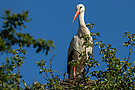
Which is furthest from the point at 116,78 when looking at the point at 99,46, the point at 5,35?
the point at 5,35

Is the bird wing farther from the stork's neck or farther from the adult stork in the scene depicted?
the stork's neck

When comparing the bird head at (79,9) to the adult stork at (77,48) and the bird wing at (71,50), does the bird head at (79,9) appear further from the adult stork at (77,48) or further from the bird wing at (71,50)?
the bird wing at (71,50)

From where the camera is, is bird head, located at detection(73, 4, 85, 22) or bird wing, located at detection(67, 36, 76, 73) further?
bird head, located at detection(73, 4, 85, 22)

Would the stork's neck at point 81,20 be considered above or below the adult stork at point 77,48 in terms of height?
above

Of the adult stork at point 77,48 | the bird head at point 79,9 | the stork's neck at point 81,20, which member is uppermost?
the bird head at point 79,9

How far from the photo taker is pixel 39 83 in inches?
268

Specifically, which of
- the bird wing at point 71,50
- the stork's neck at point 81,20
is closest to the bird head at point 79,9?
the stork's neck at point 81,20

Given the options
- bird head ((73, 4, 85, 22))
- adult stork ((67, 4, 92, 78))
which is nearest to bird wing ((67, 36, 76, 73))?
adult stork ((67, 4, 92, 78))

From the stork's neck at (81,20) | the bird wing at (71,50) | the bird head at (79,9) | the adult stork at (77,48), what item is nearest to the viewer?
the adult stork at (77,48)

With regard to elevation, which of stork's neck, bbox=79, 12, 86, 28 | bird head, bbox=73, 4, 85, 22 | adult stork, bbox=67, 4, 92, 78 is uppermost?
bird head, bbox=73, 4, 85, 22

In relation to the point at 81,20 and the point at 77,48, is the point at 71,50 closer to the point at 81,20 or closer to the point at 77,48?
the point at 77,48

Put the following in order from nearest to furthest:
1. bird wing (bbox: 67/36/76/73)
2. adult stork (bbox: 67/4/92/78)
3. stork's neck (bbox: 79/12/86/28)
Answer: adult stork (bbox: 67/4/92/78) < bird wing (bbox: 67/36/76/73) < stork's neck (bbox: 79/12/86/28)

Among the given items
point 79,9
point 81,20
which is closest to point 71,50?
point 81,20

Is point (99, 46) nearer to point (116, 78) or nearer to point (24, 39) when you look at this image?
point (116, 78)
